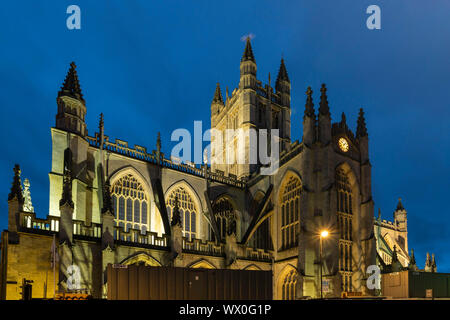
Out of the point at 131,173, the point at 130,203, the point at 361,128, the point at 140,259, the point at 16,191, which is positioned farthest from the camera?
the point at 361,128

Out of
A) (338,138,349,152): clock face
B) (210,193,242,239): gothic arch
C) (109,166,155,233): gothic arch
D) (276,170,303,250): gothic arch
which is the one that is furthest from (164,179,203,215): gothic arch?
(338,138,349,152): clock face

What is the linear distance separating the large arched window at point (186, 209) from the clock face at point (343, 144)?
13098 millimetres

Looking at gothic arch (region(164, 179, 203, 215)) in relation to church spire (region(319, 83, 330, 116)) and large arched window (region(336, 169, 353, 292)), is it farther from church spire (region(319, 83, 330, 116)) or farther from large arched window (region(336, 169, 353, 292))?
church spire (region(319, 83, 330, 116))

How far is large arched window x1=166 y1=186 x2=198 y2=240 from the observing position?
34344mm

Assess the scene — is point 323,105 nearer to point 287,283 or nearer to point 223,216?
point 223,216

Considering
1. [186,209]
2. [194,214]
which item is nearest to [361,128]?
[194,214]

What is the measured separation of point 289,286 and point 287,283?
0.37 metres

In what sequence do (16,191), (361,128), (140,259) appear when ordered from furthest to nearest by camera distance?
(361,128)
(140,259)
(16,191)

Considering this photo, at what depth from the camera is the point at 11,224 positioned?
821 inches

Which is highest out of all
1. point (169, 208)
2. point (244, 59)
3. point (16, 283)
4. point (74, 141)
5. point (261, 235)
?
point (244, 59)

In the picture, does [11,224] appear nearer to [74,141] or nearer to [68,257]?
[68,257]

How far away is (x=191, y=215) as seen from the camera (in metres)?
35.1
